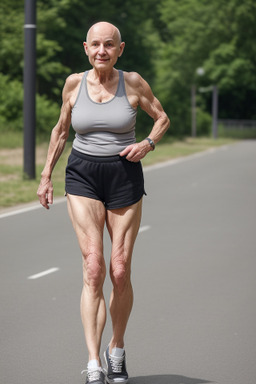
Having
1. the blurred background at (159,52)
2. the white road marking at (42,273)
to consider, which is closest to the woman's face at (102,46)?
the white road marking at (42,273)

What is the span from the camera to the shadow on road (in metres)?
4.57

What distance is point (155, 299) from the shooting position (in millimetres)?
6703

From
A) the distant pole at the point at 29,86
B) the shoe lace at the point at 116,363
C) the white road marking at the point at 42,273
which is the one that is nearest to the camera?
the shoe lace at the point at 116,363

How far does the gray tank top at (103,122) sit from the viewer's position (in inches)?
170

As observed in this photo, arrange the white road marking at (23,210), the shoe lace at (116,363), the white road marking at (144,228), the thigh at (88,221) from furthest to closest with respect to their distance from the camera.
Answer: the white road marking at (23,210)
the white road marking at (144,228)
the shoe lace at (116,363)
the thigh at (88,221)

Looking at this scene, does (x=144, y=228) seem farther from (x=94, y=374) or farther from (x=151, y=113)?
(x=94, y=374)

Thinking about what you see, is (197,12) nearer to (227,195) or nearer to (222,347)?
(227,195)

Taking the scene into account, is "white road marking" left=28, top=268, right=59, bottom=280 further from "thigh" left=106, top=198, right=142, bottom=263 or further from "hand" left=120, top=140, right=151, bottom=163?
"hand" left=120, top=140, right=151, bottom=163

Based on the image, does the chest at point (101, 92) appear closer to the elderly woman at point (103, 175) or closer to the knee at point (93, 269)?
the elderly woman at point (103, 175)

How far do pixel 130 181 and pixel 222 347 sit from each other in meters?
1.45

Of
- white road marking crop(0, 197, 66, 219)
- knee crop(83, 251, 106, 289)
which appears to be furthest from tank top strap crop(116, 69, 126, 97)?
white road marking crop(0, 197, 66, 219)

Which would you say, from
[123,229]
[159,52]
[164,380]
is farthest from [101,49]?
[159,52]

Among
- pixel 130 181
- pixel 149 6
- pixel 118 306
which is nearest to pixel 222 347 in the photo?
pixel 118 306

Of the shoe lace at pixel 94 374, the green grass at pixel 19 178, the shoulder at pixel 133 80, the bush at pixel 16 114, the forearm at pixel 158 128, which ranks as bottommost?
the bush at pixel 16 114
